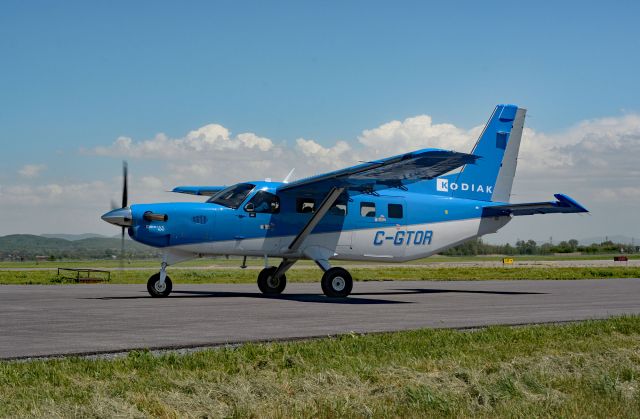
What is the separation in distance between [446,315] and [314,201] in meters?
7.86

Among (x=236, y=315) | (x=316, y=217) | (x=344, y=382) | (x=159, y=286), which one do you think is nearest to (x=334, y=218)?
(x=316, y=217)

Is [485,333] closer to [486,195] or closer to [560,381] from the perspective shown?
[560,381]

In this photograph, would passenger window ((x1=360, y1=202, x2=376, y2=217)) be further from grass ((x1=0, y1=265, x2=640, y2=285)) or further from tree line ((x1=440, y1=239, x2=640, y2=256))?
tree line ((x1=440, y1=239, x2=640, y2=256))

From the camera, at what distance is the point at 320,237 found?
23.9m

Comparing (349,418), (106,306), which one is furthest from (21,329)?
(349,418)

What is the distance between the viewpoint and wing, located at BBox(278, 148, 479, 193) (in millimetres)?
20141

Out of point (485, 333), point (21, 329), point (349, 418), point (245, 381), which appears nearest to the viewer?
point (349, 418)

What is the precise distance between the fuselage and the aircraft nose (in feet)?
0.51

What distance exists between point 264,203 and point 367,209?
11.1 feet

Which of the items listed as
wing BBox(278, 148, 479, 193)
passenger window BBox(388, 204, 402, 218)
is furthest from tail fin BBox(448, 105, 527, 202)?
wing BBox(278, 148, 479, 193)

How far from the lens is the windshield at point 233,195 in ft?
76.3

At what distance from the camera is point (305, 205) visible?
23859 mm

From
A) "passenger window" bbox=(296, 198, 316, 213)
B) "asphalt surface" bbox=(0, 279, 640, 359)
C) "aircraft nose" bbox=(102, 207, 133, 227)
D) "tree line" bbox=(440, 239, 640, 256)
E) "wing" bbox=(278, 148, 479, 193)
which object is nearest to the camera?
"asphalt surface" bbox=(0, 279, 640, 359)

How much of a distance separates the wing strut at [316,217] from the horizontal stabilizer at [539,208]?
20.3 ft
